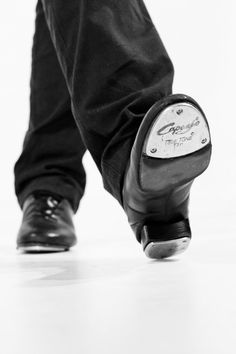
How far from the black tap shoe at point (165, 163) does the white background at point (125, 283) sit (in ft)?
0.29

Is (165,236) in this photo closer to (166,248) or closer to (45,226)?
(166,248)

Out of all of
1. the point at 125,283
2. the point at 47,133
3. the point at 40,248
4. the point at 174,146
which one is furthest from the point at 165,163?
the point at 47,133

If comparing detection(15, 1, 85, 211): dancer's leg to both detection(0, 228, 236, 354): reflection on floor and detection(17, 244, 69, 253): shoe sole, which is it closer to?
detection(17, 244, 69, 253): shoe sole

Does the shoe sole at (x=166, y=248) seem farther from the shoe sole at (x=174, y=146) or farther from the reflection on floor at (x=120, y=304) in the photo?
the shoe sole at (x=174, y=146)

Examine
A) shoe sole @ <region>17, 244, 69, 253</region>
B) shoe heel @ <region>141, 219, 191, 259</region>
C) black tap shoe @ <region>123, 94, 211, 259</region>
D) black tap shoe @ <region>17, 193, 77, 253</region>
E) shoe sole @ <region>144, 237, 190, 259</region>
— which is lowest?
shoe sole @ <region>17, 244, 69, 253</region>

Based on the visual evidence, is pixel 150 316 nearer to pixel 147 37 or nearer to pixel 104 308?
pixel 104 308

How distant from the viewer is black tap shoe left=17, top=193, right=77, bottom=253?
154 cm

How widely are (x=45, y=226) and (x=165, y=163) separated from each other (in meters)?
0.63

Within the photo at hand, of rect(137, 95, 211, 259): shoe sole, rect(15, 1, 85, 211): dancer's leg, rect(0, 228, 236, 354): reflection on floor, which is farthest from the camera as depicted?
rect(15, 1, 85, 211): dancer's leg

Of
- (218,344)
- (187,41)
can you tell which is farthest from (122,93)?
(187,41)

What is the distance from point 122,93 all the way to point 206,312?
0.41m

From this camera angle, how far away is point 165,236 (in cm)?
115

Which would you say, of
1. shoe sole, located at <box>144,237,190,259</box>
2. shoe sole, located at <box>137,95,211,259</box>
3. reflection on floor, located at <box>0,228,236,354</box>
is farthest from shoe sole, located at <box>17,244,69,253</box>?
shoe sole, located at <box>137,95,211,259</box>

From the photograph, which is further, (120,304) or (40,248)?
(40,248)
